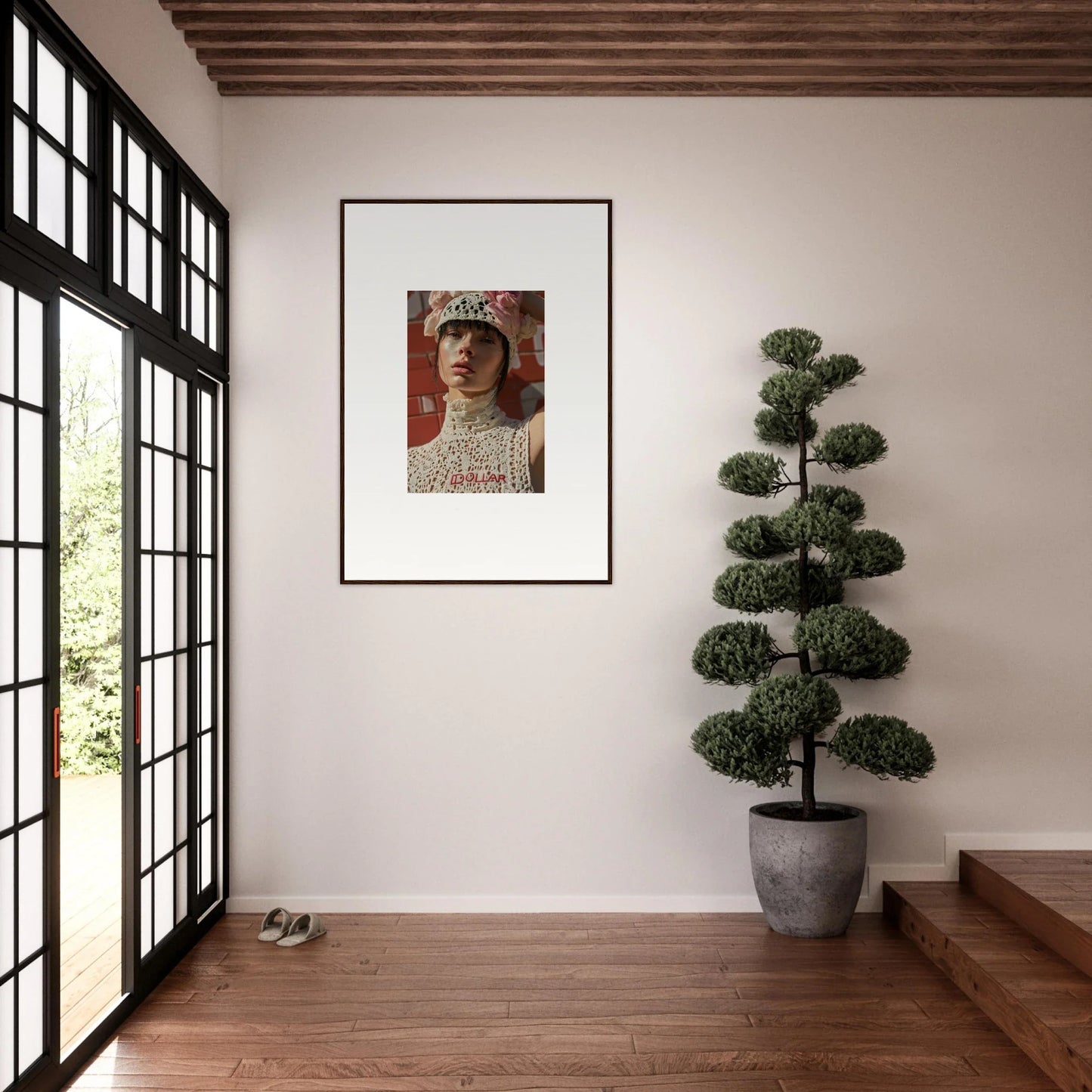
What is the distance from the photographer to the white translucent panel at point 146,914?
2.87m

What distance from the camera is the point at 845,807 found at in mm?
3492

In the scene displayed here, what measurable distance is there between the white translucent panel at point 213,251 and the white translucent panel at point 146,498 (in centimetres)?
95

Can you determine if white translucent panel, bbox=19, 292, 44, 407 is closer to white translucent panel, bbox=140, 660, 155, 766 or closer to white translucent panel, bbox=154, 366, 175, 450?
white translucent panel, bbox=154, 366, 175, 450

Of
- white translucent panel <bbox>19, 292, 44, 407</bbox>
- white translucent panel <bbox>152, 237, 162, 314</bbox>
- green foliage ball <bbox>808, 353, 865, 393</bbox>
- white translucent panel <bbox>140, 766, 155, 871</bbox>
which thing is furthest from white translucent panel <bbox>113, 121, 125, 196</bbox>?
green foliage ball <bbox>808, 353, 865, 393</bbox>

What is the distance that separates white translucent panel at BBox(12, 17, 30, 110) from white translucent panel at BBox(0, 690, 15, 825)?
1365mm

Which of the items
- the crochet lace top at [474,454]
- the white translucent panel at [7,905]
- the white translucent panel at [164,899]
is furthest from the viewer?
the crochet lace top at [474,454]

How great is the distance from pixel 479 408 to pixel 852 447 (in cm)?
138

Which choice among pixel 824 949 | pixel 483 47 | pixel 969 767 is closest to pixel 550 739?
pixel 824 949

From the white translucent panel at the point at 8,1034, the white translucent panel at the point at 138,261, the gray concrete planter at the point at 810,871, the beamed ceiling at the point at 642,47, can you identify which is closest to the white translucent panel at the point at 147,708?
the white translucent panel at the point at 8,1034

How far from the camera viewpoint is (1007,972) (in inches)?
108

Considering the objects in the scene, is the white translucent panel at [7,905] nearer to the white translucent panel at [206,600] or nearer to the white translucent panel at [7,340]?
the white translucent panel at [7,340]

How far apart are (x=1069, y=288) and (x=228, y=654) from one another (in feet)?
11.6

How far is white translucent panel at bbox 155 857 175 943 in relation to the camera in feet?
9.89

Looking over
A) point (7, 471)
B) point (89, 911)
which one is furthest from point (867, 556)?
point (89, 911)
